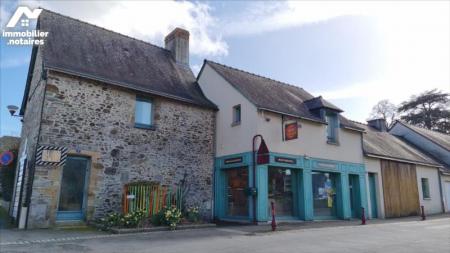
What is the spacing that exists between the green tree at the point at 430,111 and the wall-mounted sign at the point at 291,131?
32811 millimetres

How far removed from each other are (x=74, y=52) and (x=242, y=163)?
799 cm

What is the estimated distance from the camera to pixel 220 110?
645 inches

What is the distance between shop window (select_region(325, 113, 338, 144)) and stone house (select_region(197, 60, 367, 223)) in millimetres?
48

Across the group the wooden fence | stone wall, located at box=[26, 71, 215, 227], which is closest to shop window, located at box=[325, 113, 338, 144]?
stone wall, located at box=[26, 71, 215, 227]

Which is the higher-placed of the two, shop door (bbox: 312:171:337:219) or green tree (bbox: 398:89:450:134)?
green tree (bbox: 398:89:450:134)

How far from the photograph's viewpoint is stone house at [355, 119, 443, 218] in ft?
62.6

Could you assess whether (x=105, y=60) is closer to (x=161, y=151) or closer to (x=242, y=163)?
(x=161, y=151)

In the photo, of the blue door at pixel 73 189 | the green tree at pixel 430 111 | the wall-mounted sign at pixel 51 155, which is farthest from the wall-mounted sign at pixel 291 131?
the green tree at pixel 430 111

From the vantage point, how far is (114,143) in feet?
42.6

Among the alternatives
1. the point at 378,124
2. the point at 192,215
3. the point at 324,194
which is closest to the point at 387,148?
the point at 378,124

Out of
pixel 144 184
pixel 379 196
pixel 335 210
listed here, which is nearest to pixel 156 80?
pixel 144 184

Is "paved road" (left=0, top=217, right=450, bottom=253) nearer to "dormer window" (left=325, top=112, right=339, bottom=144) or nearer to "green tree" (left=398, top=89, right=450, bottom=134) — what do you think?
"dormer window" (left=325, top=112, right=339, bottom=144)

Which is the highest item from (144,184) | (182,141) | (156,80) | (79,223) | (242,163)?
(156,80)

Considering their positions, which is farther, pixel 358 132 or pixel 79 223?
pixel 358 132
